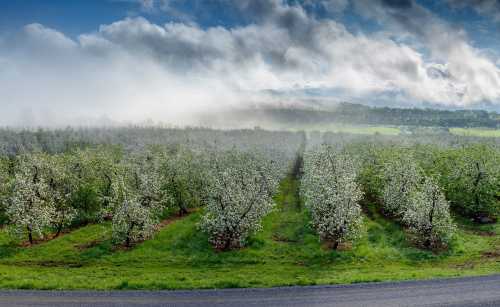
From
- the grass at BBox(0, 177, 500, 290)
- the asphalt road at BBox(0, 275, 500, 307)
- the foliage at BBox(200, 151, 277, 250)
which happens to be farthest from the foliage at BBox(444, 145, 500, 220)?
the foliage at BBox(200, 151, 277, 250)

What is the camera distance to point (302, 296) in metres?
31.8

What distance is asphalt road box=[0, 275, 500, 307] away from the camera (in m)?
30.3

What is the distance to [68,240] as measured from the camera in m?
53.3

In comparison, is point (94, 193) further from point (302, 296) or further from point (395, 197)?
point (395, 197)

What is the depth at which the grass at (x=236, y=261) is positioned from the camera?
117 feet

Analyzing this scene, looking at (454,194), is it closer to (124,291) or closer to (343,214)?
(343,214)

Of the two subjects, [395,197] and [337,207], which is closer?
[337,207]

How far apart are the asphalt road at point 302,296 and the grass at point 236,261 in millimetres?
1563

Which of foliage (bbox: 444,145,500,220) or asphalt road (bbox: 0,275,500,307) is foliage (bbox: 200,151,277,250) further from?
foliage (bbox: 444,145,500,220)

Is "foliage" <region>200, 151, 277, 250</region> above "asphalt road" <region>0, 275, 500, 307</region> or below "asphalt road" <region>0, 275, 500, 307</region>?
above

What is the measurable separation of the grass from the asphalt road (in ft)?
5.13

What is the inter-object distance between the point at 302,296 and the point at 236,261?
45.2 feet

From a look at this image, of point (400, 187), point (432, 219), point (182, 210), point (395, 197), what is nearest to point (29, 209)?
point (182, 210)

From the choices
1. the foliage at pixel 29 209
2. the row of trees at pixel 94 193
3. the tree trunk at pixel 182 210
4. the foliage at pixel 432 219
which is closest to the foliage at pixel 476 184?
the foliage at pixel 432 219
